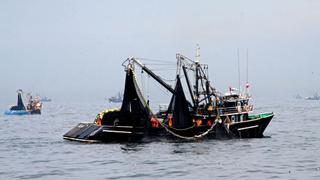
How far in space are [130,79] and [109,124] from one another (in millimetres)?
5337

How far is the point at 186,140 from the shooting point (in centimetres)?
6288

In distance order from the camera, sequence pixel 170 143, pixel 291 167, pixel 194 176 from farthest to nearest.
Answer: pixel 170 143 < pixel 291 167 < pixel 194 176

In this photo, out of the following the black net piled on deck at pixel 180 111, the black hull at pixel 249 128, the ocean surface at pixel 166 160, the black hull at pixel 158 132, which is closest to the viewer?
the ocean surface at pixel 166 160

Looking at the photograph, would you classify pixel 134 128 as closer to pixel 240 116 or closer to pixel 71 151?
pixel 71 151

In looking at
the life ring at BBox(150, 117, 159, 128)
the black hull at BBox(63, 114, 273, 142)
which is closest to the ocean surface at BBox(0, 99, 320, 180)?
the black hull at BBox(63, 114, 273, 142)

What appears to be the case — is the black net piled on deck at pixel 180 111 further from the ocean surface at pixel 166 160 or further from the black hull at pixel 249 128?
the black hull at pixel 249 128

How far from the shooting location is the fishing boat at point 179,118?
61.7m

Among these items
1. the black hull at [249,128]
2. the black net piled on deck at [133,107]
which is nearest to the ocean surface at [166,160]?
the black hull at [249,128]

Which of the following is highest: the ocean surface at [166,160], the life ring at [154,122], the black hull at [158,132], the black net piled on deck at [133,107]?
the black net piled on deck at [133,107]

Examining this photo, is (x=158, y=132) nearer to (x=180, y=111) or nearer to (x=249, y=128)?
(x=180, y=111)

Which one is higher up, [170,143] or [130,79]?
[130,79]

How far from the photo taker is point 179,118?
203 ft

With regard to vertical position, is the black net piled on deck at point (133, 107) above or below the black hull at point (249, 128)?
above

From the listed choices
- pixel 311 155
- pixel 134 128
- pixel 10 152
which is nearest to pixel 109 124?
pixel 134 128
